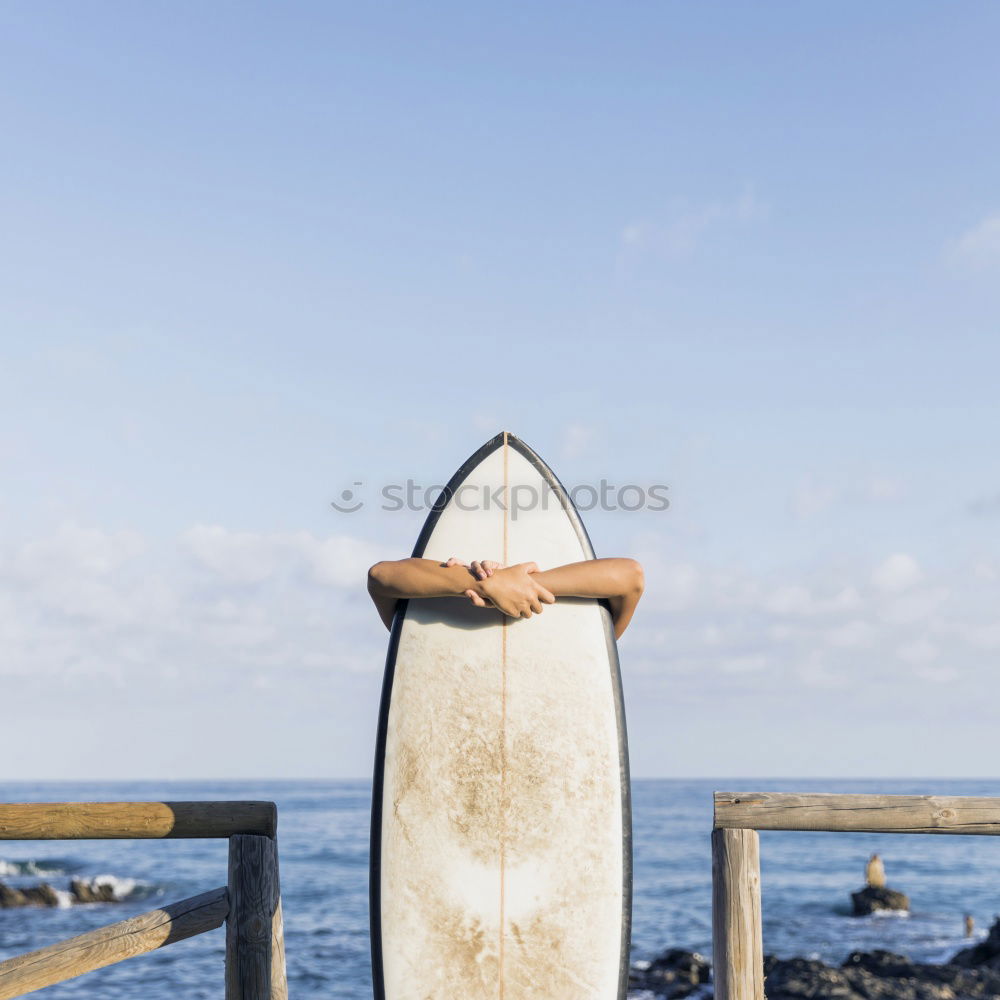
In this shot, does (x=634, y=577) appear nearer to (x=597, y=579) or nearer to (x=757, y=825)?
(x=597, y=579)

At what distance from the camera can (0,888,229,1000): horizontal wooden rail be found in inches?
107

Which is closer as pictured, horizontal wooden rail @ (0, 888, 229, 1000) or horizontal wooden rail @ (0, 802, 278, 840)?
horizontal wooden rail @ (0, 888, 229, 1000)

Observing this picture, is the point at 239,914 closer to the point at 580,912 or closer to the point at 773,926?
the point at 580,912

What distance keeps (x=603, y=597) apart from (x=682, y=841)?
4122 cm

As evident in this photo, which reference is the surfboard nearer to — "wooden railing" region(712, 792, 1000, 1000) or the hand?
the hand

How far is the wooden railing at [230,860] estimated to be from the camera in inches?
129

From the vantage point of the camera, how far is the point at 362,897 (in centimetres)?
2422

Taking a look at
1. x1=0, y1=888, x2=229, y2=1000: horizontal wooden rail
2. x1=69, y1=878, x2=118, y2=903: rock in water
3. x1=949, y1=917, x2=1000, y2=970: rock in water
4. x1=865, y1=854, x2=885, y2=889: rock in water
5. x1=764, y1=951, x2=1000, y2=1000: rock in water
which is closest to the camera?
x1=0, y1=888, x2=229, y2=1000: horizontal wooden rail

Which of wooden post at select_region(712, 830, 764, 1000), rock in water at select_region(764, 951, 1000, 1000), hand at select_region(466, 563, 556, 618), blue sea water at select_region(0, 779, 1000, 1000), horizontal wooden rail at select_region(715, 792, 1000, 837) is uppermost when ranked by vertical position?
hand at select_region(466, 563, 556, 618)

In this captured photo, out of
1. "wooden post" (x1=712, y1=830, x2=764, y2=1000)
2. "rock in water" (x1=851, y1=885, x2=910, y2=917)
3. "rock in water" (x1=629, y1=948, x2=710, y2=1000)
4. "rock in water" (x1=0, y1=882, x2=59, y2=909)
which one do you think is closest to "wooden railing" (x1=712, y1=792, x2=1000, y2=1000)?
"wooden post" (x1=712, y1=830, x2=764, y2=1000)

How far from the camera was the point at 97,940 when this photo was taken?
2996mm

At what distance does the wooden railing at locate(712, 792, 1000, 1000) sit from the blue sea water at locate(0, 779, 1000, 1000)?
12.6 m

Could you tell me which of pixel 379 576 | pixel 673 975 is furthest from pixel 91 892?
pixel 379 576

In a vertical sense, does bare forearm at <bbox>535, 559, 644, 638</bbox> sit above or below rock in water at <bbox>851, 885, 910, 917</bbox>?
above
